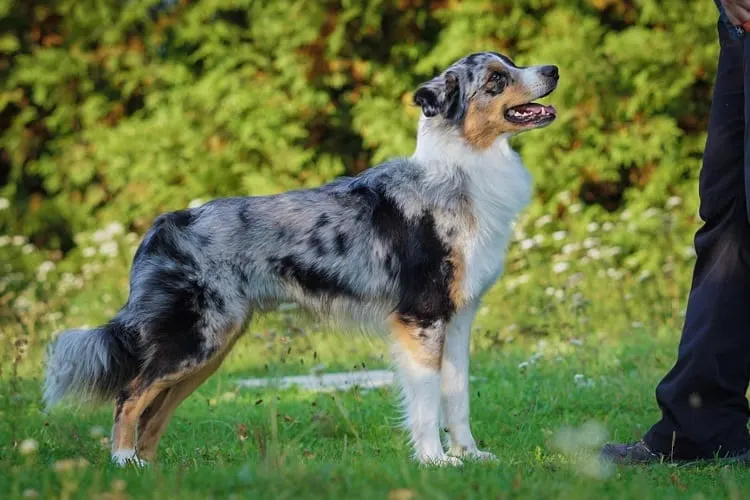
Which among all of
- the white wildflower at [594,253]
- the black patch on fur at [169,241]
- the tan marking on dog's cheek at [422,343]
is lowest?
the white wildflower at [594,253]

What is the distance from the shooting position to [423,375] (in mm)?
4465

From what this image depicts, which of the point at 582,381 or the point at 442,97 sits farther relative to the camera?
the point at 582,381

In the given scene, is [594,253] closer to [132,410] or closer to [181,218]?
[181,218]

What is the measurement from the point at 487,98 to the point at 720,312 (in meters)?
1.36

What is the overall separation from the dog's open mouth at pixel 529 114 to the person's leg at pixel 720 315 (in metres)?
0.76

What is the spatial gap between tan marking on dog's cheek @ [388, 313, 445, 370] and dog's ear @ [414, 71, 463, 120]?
37.8 inches

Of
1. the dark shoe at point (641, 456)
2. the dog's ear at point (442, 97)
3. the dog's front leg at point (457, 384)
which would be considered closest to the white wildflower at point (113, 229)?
the dog's ear at point (442, 97)

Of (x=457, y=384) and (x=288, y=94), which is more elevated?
(x=457, y=384)

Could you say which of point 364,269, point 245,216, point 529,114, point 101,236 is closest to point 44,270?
point 101,236

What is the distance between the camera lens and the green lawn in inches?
120

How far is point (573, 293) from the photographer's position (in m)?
7.55

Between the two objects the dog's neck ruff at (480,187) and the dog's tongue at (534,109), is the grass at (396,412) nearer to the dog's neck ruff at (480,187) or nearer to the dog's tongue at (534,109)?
the dog's neck ruff at (480,187)

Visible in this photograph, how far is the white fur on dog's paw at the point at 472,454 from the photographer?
430 centimetres

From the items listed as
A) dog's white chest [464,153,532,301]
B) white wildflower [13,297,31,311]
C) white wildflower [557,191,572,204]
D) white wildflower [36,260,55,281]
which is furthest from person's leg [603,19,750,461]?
white wildflower [36,260,55,281]
